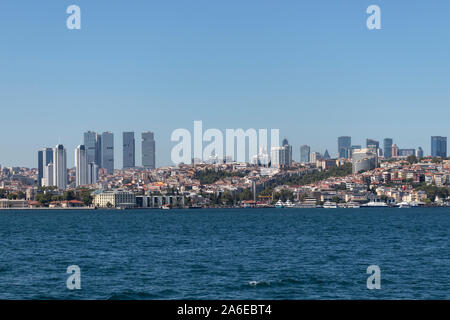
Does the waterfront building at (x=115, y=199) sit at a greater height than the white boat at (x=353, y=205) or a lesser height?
greater

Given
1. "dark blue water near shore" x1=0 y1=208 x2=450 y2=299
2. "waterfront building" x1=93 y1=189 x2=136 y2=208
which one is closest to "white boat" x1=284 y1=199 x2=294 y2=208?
"waterfront building" x1=93 y1=189 x2=136 y2=208

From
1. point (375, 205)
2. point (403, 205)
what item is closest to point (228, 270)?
point (403, 205)

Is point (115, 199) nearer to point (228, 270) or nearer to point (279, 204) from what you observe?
point (279, 204)

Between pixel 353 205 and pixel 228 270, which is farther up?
pixel 228 270

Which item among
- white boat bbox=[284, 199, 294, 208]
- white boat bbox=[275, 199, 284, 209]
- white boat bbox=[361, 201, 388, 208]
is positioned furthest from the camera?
white boat bbox=[275, 199, 284, 209]

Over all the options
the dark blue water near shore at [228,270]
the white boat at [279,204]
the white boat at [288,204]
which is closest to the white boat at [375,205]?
the white boat at [288,204]

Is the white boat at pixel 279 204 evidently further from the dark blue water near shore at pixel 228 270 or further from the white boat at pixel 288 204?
the dark blue water near shore at pixel 228 270

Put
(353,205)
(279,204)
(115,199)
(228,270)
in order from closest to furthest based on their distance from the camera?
(228,270)
(353,205)
(279,204)
(115,199)

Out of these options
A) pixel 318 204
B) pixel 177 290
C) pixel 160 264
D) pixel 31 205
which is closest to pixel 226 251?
pixel 160 264

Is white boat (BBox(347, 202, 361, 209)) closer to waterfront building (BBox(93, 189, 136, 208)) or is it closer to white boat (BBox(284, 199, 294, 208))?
white boat (BBox(284, 199, 294, 208))

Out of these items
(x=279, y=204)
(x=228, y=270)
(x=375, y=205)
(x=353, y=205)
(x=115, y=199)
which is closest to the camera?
(x=228, y=270)
